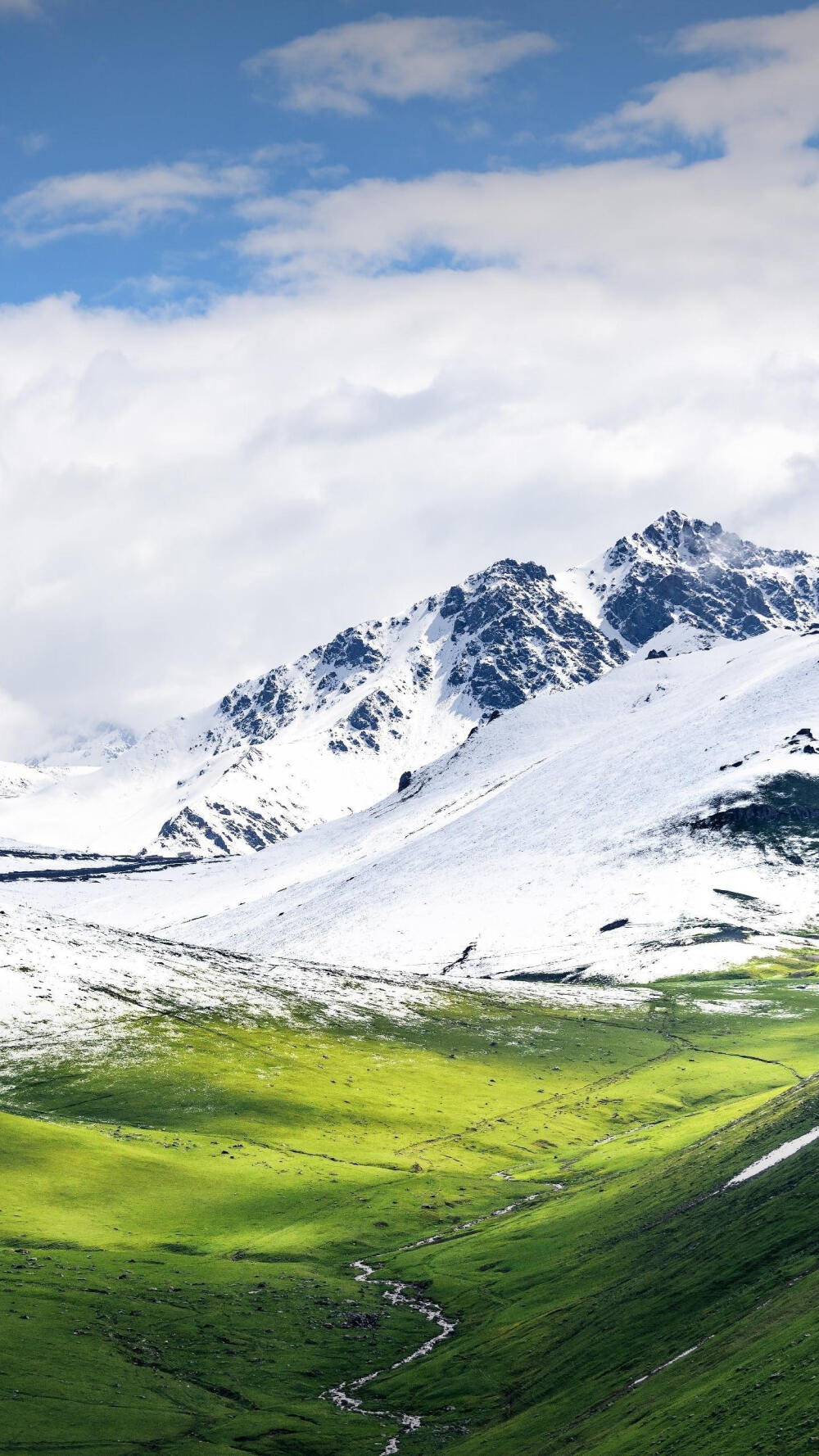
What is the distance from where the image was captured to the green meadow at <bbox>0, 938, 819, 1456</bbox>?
2159 inches

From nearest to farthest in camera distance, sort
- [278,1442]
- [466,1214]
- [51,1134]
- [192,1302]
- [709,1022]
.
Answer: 1. [278,1442]
2. [192,1302]
3. [466,1214]
4. [51,1134]
5. [709,1022]

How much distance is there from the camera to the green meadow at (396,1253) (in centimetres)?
5484

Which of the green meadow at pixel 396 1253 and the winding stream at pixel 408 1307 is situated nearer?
the green meadow at pixel 396 1253

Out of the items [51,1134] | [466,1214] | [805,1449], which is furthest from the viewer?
[51,1134]

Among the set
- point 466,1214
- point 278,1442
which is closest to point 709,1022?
point 466,1214

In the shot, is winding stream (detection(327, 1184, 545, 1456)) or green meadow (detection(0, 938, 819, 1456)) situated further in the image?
winding stream (detection(327, 1184, 545, 1456))

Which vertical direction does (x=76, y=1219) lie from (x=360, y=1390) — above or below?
above

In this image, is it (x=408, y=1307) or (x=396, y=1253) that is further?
(x=396, y=1253)

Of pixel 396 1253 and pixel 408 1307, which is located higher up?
pixel 408 1307

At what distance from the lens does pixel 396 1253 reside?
297 feet

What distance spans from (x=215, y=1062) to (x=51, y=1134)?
126 ft

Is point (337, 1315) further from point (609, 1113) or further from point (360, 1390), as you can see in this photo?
point (609, 1113)

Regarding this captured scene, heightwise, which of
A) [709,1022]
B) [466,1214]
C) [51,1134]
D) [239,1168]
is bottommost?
[709,1022]

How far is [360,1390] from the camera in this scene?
66.8m
